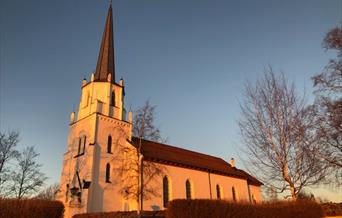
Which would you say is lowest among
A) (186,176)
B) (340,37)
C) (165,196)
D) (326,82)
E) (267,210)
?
(267,210)

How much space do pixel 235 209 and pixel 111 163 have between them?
683 inches

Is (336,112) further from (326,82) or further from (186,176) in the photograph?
(186,176)

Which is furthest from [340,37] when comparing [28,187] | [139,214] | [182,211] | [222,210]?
[28,187]

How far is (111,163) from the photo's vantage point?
28.1m

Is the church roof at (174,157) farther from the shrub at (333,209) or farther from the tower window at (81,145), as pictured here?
the shrub at (333,209)

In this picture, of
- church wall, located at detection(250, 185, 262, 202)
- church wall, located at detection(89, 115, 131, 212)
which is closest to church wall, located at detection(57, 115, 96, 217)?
church wall, located at detection(89, 115, 131, 212)

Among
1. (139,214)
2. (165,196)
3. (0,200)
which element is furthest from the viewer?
(165,196)

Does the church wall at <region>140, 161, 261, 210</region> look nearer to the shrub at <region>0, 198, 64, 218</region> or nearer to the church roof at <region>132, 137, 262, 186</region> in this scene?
the church roof at <region>132, 137, 262, 186</region>

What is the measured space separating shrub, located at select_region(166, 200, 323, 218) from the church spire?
22.7 meters

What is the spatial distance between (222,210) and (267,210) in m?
2.86

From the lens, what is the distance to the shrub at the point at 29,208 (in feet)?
38.6

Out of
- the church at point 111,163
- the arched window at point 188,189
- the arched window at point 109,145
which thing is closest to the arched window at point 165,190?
the church at point 111,163

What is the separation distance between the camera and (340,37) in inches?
648

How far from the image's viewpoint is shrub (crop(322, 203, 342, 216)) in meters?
17.6
